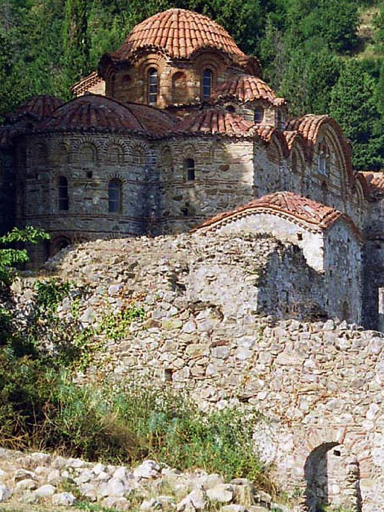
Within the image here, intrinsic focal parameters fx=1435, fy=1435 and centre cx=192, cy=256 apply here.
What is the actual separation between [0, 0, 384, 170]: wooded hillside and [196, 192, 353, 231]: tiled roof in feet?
36.4

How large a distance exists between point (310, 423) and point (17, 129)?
22.2 metres

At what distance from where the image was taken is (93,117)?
3581cm

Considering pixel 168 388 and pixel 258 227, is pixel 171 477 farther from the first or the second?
pixel 258 227

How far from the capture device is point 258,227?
2948 centimetres

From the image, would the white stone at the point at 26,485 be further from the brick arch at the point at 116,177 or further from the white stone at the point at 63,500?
the brick arch at the point at 116,177

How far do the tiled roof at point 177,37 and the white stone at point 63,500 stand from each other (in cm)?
2791

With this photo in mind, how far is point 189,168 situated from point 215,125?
4.24ft

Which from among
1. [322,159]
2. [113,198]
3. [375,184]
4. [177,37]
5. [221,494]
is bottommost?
[221,494]

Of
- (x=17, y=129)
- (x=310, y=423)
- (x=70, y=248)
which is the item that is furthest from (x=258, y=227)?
(x=310, y=423)

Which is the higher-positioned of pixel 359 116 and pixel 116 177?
pixel 359 116

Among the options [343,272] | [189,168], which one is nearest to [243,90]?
[189,168]

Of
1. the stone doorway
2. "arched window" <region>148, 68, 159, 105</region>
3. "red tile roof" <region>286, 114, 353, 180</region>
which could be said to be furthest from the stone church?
the stone doorway

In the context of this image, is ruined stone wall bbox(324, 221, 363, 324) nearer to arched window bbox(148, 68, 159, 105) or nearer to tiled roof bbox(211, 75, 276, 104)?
tiled roof bbox(211, 75, 276, 104)

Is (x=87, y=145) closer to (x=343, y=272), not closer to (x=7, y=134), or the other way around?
(x=7, y=134)
